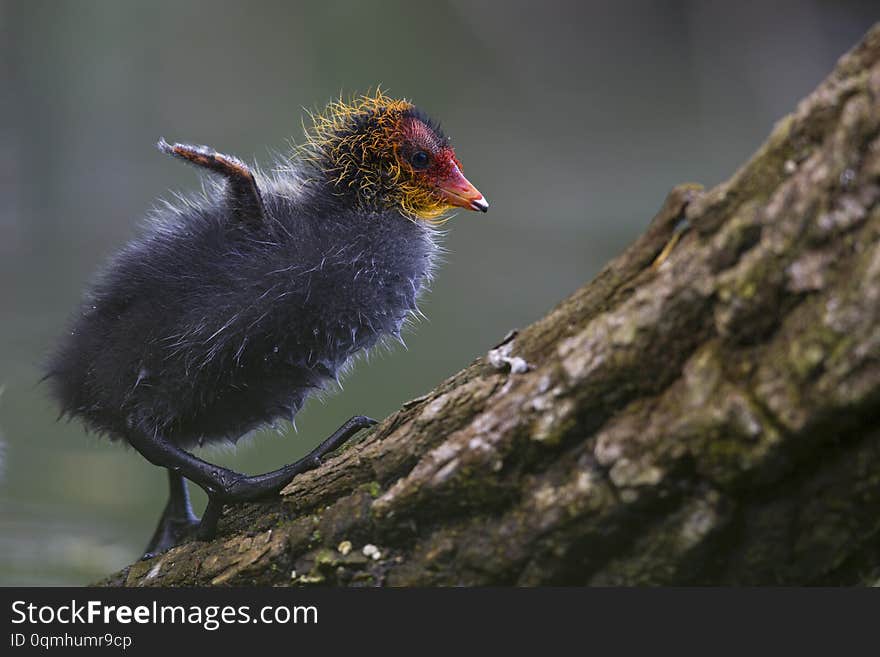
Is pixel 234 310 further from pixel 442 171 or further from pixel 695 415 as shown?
pixel 695 415

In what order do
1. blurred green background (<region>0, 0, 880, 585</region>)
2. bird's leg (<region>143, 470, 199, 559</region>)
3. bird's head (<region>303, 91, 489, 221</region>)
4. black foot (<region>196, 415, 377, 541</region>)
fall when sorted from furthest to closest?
blurred green background (<region>0, 0, 880, 585</region>) < bird's leg (<region>143, 470, 199, 559</region>) < bird's head (<region>303, 91, 489, 221</region>) < black foot (<region>196, 415, 377, 541</region>)

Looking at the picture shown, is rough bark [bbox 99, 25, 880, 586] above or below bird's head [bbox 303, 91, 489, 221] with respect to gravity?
below

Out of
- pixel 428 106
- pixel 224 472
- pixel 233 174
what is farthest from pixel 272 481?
pixel 428 106

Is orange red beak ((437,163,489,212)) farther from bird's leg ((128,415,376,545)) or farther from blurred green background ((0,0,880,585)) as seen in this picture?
blurred green background ((0,0,880,585))

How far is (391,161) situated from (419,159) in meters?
0.05

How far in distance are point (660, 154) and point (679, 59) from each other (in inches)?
17.2

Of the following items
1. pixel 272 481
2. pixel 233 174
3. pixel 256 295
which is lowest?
pixel 272 481

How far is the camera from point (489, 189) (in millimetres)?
4180

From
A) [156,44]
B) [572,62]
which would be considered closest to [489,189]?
[572,62]

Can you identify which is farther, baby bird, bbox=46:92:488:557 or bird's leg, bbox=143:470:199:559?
bird's leg, bbox=143:470:199:559

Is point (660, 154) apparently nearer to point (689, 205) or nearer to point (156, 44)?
point (156, 44)

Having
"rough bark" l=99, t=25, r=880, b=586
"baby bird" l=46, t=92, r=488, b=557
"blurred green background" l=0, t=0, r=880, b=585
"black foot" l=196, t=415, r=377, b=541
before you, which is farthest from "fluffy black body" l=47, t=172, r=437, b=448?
"blurred green background" l=0, t=0, r=880, b=585

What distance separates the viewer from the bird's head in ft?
4.70

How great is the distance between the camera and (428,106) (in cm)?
396
